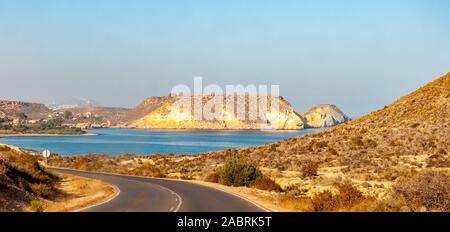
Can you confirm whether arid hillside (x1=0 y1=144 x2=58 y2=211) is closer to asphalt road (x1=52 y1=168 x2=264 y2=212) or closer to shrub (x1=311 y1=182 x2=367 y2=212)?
asphalt road (x1=52 y1=168 x2=264 y2=212)

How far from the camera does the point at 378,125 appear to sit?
201 feet

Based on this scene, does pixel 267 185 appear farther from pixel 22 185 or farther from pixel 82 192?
pixel 22 185

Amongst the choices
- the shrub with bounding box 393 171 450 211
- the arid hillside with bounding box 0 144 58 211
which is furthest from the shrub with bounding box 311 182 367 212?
the arid hillside with bounding box 0 144 58 211

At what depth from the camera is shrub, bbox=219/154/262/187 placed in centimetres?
3538

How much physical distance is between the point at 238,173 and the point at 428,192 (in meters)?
19.4

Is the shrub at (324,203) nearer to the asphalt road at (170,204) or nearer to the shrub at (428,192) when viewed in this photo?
the asphalt road at (170,204)

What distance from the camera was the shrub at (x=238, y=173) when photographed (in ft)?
116

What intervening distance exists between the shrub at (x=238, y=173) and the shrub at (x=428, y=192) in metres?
17.5

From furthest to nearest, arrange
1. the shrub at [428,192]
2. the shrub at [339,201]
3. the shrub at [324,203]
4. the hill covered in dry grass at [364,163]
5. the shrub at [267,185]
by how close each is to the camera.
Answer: the shrub at [267,185] → the shrub at [324,203] → the shrub at [339,201] → the hill covered in dry grass at [364,163] → the shrub at [428,192]

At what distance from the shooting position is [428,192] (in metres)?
17.4

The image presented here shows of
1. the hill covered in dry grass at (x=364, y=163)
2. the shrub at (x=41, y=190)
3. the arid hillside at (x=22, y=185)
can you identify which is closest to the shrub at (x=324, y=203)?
the hill covered in dry grass at (x=364, y=163)
